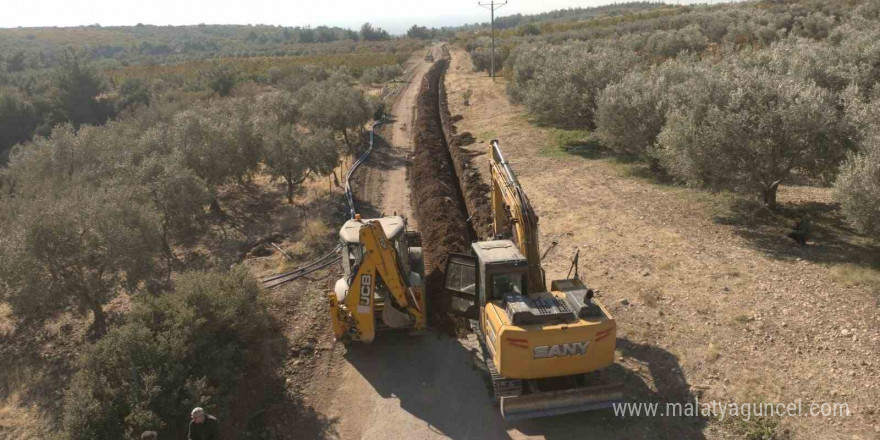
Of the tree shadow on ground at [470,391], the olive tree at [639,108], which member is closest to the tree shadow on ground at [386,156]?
the olive tree at [639,108]

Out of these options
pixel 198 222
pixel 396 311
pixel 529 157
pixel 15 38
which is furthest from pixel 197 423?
pixel 15 38

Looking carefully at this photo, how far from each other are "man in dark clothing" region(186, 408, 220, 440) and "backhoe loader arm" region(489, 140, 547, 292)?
6442 millimetres

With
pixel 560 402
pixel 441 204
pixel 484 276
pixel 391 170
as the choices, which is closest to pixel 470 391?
pixel 560 402

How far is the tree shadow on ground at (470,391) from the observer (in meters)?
9.59

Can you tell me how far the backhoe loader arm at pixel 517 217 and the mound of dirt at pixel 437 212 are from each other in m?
2.15

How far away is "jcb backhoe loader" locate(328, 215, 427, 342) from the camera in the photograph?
1092cm

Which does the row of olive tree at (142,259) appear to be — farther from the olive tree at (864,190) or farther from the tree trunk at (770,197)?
the tree trunk at (770,197)

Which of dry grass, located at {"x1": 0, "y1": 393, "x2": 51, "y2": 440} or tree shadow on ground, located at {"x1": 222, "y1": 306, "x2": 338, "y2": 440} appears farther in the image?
dry grass, located at {"x1": 0, "y1": 393, "x2": 51, "y2": 440}

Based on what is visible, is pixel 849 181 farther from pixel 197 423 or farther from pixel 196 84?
pixel 196 84

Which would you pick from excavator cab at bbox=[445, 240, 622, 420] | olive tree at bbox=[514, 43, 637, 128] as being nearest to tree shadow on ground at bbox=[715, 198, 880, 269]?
excavator cab at bbox=[445, 240, 622, 420]

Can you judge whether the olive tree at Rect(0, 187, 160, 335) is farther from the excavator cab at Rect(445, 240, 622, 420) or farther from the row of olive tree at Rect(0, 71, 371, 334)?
the excavator cab at Rect(445, 240, 622, 420)

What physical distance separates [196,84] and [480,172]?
45.9 m

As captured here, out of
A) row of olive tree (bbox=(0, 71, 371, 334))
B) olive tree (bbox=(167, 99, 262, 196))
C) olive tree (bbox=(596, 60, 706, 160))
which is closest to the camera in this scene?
row of olive tree (bbox=(0, 71, 371, 334))

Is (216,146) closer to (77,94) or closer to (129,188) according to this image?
(129,188)
